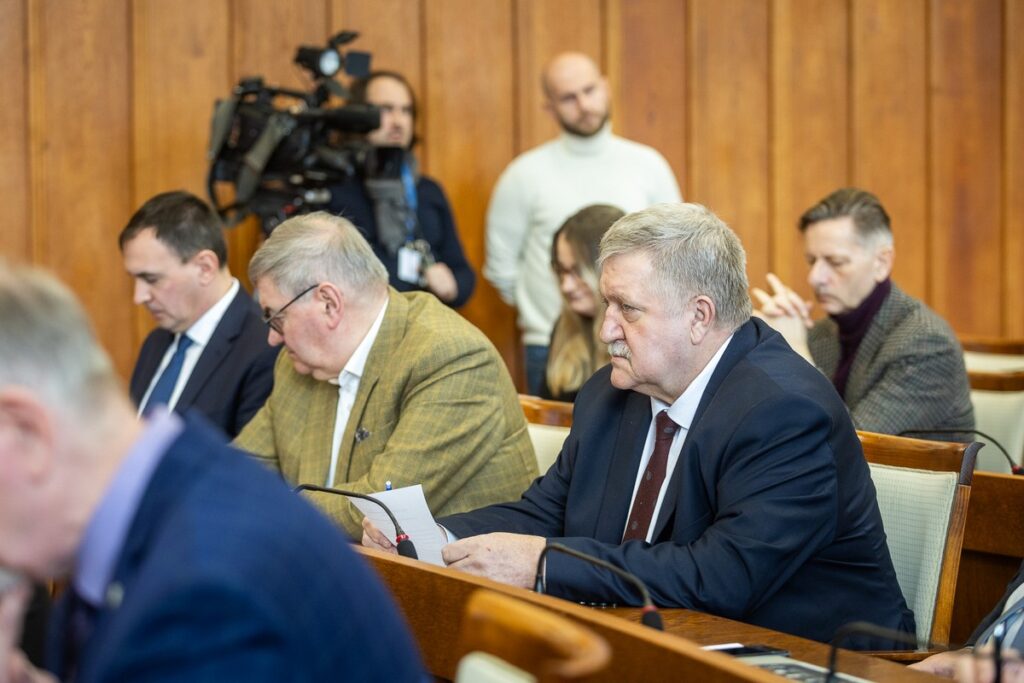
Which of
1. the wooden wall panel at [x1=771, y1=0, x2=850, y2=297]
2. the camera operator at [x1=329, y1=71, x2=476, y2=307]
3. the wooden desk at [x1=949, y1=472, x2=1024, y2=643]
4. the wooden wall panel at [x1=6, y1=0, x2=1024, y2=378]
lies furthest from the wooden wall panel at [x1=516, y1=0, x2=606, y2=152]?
the wooden desk at [x1=949, y1=472, x2=1024, y2=643]

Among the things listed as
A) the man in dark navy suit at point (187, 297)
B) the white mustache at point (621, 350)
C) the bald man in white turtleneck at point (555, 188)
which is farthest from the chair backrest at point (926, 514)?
the bald man in white turtleneck at point (555, 188)

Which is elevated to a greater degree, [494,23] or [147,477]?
[494,23]

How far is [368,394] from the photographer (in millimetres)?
2914

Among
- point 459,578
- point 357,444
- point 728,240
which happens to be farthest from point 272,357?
point 459,578

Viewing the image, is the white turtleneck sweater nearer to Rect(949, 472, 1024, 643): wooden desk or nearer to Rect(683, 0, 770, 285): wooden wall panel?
Rect(683, 0, 770, 285): wooden wall panel

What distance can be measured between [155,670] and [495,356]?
Result: 1.94m

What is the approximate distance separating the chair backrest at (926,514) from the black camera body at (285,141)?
2.50 meters

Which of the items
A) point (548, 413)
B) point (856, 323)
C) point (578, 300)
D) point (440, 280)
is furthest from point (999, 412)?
point (440, 280)

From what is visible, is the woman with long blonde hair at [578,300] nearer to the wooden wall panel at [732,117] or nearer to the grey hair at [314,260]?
the grey hair at [314,260]

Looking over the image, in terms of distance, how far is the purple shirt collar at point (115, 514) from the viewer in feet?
3.69

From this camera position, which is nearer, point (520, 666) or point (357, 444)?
point (520, 666)

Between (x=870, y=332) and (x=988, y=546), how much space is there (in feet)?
4.04

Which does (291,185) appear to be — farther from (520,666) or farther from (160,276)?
(520,666)

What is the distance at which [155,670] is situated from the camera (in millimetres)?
1022
